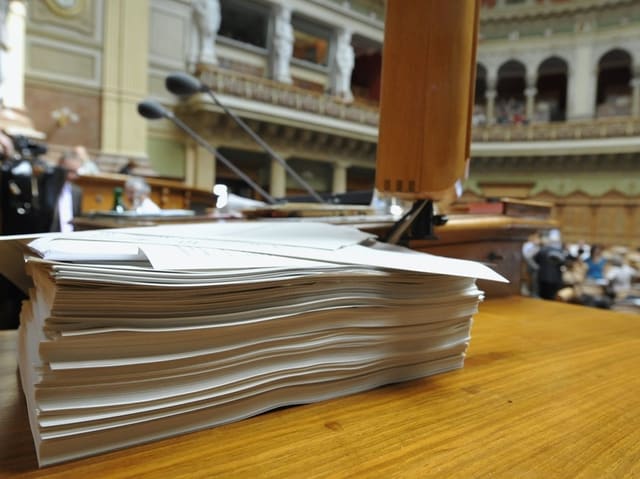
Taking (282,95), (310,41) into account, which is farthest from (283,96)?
(310,41)

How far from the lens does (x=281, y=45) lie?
593 cm

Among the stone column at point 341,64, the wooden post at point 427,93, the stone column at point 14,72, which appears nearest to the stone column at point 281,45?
the stone column at point 341,64

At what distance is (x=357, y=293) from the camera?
0.86 feet

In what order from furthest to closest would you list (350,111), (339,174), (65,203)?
(339,174), (350,111), (65,203)

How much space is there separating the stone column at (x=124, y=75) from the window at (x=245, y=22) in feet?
4.92

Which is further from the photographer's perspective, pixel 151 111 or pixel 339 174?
pixel 339 174

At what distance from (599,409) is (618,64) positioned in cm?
935

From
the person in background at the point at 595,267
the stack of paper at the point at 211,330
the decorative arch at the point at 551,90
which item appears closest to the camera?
the stack of paper at the point at 211,330

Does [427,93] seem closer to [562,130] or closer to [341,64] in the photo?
[341,64]

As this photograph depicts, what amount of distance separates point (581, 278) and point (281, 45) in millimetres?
4506

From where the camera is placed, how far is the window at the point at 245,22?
591 cm

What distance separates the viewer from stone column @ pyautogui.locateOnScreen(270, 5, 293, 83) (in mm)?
5801

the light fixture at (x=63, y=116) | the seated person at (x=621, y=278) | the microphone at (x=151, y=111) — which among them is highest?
the light fixture at (x=63, y=116)

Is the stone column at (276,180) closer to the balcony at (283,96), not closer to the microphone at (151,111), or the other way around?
the balcony at (283,96)
